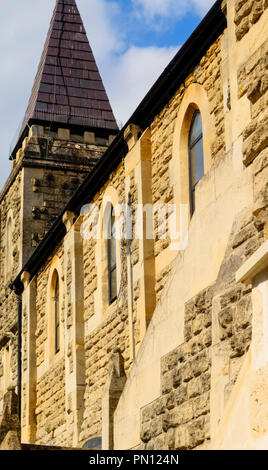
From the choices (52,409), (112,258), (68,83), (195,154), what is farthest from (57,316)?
(68,83)

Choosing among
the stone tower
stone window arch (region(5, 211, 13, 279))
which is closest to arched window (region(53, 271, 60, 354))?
the stone tower

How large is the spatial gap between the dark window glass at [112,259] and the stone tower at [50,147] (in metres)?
7.04

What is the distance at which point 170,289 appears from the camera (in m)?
9.05

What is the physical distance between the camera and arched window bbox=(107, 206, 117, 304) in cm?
1687

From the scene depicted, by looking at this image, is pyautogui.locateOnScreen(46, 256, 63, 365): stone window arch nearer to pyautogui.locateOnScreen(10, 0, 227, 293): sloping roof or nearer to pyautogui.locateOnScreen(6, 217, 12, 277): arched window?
pyautogui.locateOnScreen(10, 0, 227, 293): sloping roof

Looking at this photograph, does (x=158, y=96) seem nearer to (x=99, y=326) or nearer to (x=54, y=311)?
(x=99, y=326)

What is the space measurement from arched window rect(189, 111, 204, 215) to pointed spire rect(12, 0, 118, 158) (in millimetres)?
13118

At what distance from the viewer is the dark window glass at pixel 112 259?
16875mm

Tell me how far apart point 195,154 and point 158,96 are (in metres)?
1.45

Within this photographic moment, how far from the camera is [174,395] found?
8.74 metres
